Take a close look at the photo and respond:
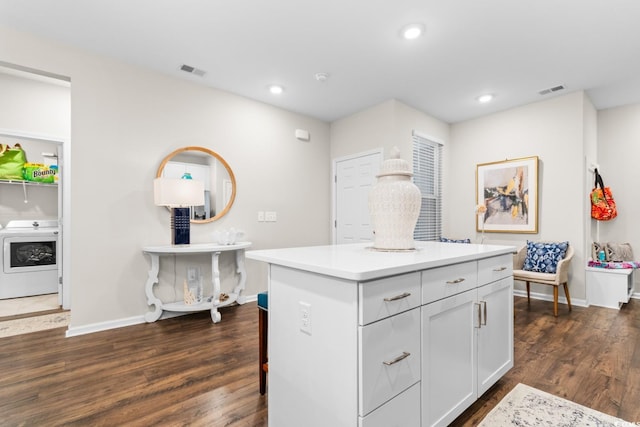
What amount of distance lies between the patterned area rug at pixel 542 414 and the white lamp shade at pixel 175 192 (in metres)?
2.91

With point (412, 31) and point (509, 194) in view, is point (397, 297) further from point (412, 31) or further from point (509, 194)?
point (509, 194)

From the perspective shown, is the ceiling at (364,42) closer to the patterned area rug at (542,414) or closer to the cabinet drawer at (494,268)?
the cabinet drawer at (494,268)

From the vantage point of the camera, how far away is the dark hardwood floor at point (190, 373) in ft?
5.43

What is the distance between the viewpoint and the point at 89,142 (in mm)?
2883

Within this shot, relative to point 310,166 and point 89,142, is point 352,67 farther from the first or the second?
point 89,142

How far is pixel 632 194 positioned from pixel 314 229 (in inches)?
173

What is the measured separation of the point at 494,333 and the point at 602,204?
3.67m

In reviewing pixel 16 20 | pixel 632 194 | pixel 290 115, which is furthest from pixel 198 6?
pixel 632 194

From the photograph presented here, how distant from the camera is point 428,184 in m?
4.76

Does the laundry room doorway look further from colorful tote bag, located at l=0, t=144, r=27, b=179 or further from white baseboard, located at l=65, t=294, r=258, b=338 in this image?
white baseboard, located at l=65, t=294, r=258, b=338

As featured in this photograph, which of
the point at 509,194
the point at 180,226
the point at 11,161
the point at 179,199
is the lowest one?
the point at 180,226

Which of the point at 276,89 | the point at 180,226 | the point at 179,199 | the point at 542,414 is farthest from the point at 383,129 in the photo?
the point at 542,414

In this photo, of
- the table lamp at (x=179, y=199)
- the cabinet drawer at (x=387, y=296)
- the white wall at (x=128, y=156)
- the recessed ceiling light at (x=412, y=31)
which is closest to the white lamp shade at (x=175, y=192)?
the table lamp at (x=179, y=199)

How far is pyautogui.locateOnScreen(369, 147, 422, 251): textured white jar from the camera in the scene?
1.65 m
